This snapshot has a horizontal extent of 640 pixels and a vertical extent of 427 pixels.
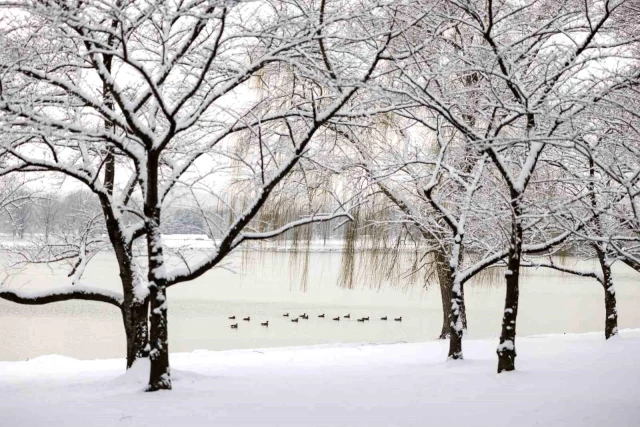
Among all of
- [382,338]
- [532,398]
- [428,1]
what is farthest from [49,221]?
[382,338]

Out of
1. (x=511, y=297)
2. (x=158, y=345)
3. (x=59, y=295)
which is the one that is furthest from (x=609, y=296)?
(x=59, y=295)

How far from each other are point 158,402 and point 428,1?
5874mm

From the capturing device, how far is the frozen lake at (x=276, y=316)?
53.5 feet

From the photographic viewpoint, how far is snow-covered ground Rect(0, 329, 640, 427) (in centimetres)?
590

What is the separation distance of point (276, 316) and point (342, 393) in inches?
549

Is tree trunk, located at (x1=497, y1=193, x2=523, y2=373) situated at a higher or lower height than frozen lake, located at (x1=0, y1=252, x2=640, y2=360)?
higher

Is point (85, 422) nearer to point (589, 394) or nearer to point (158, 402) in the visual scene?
point (158, 402)

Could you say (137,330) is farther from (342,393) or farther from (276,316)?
(276,316)

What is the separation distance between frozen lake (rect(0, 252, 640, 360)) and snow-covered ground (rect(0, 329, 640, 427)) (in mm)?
4136

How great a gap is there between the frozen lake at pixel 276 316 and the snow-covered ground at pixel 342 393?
163 inches

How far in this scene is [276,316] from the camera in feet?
69.0

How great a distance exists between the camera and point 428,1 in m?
8.62

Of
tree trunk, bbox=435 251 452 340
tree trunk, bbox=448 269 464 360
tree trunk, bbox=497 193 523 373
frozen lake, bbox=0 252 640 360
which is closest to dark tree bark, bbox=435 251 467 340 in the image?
tree trunk, bbox=435 251 452 340

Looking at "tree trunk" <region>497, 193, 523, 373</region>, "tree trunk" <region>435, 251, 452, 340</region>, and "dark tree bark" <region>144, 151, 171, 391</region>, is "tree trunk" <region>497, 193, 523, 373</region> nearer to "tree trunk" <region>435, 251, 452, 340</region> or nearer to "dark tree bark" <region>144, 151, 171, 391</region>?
"dark tree bark" <region>144, 151, 171, 391</region>
